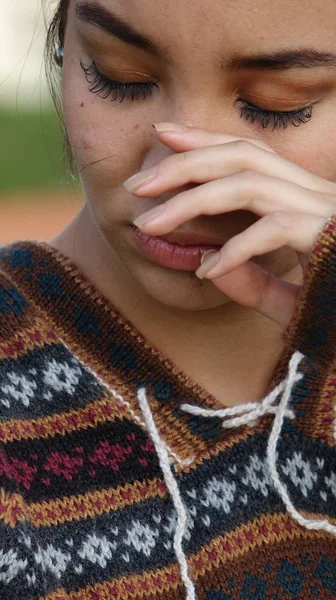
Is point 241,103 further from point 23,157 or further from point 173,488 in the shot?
point 23,157

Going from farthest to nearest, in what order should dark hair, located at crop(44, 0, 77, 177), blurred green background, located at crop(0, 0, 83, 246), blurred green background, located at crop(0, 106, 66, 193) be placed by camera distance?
blurred green background, located at crop(0, 106, 66, 193) → blurred green background, located at crop(0, 0, 83, 246) → dark hair, located at crop(44, 0, 77, 177)

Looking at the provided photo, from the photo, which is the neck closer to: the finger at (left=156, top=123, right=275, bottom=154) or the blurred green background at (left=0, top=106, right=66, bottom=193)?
the finger at (left=156, top=123, right=275, bottom=154)

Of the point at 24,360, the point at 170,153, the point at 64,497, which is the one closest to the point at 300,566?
the point at 64,497

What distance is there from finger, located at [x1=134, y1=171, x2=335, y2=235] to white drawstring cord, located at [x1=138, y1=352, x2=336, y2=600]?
11.6 inches

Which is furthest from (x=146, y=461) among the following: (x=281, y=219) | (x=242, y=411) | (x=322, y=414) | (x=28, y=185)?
(x=28, y=185)

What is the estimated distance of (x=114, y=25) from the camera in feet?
3.96

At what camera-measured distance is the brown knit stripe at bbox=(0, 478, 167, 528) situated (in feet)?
3.94

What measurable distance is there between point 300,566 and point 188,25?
0.72m

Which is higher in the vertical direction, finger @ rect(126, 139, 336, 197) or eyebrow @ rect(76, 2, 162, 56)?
eyebrow @ rect(76, 2, 162, 56)

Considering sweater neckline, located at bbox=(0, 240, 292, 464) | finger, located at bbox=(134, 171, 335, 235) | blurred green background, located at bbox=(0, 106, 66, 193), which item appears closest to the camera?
finger, located at bbox=(134, 171, 335, 235)

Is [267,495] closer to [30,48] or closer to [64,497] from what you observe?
[64,497]

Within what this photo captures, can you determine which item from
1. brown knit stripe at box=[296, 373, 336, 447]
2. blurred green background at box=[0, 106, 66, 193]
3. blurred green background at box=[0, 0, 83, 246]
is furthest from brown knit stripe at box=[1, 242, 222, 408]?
blurred green background at box=[0, 106, 66, 193]

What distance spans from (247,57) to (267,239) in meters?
0.22

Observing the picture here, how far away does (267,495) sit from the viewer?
1336 millimetres
